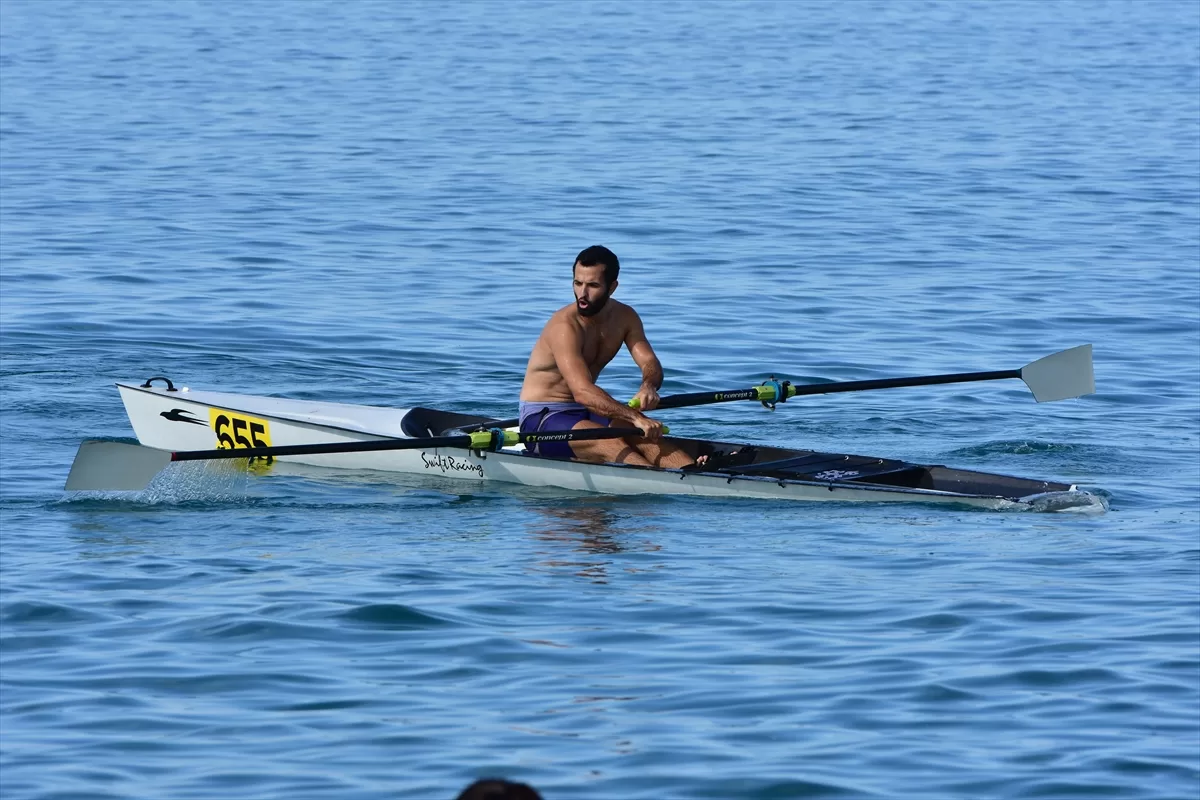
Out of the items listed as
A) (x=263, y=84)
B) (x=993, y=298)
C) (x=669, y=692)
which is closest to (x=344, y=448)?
(x=669, y=692)

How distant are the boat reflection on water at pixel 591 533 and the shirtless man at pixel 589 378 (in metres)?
0.45

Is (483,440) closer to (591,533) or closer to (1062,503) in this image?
(591,533)

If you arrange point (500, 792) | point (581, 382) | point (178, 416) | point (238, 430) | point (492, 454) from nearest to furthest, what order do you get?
point (500, 792), point (581, 382), point (492, 454), point (238, 430), point (178, 416)

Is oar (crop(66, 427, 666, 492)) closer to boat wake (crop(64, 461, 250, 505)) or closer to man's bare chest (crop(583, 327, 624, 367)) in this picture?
boat wake (crop(64, 461, 250, 505))

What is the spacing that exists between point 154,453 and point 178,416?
6.15 ft

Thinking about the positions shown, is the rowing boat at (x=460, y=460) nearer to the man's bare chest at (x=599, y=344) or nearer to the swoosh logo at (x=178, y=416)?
the swoosh logo at (x=178, y=416)

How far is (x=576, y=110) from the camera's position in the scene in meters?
33.2

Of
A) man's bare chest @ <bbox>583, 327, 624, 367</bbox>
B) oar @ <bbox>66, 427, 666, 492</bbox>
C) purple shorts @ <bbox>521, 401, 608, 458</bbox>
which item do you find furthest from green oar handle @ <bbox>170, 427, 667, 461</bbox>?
man's bare chest @ <bbox>583, 327, 624, 367</bbox>

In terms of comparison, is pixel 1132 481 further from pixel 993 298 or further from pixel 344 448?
pixel 993 298

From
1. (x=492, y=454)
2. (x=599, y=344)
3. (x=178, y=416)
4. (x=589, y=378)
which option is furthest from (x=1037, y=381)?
(x=178, y=416)

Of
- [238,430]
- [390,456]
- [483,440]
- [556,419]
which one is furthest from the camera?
[238,430]

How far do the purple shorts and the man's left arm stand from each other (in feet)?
0.98

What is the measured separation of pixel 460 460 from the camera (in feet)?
37.5

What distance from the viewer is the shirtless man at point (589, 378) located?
36.5ft
